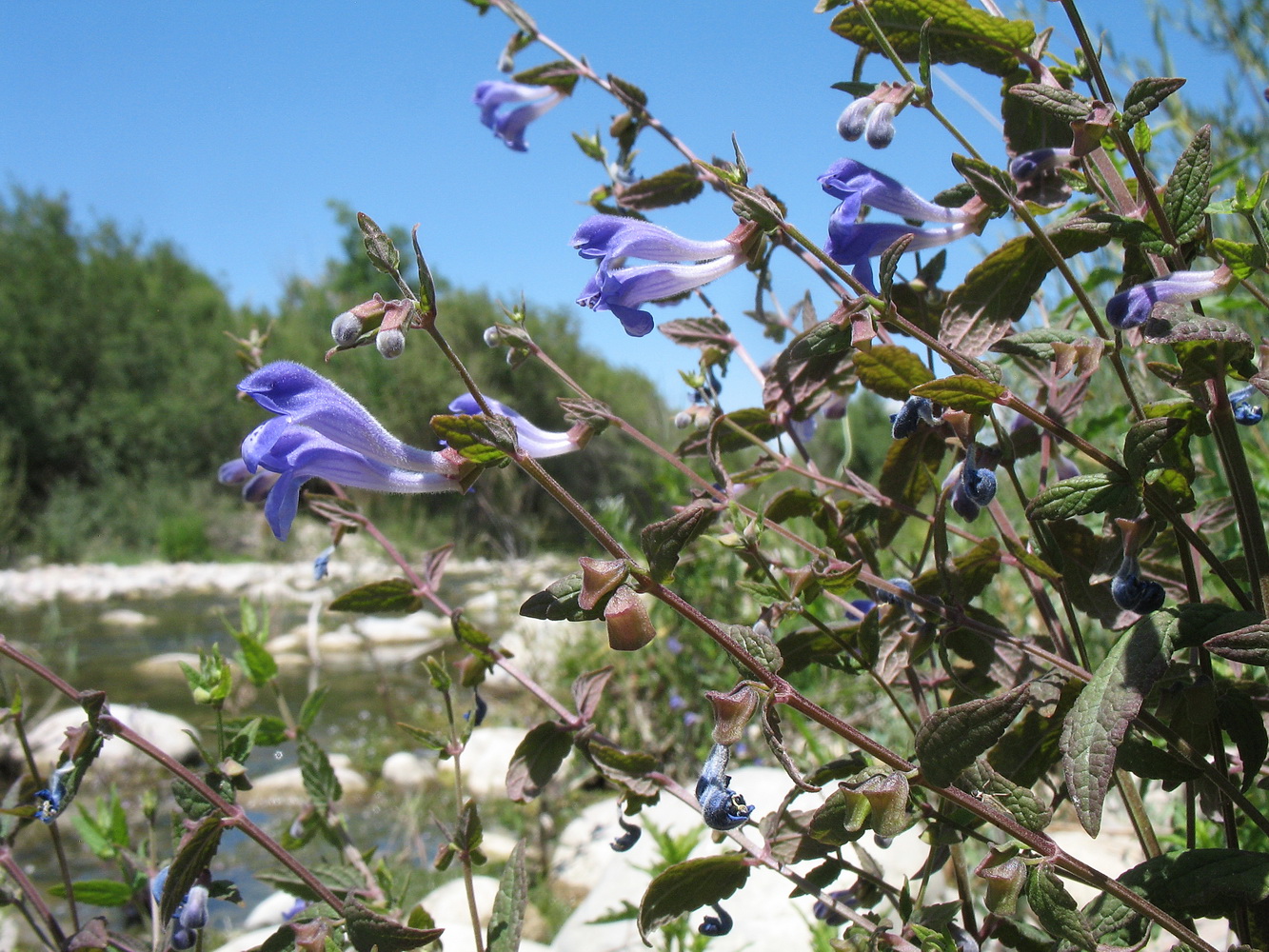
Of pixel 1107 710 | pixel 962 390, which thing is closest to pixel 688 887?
pixel 1107 710

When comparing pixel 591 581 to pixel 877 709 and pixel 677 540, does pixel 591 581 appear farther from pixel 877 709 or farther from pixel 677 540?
pixel 877 709

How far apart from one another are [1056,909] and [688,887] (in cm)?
30

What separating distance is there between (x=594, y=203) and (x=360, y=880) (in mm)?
951

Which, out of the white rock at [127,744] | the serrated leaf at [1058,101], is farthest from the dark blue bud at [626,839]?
the white rock at [127,744]

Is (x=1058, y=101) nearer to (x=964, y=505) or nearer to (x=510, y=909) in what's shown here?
(x=964, y=505)

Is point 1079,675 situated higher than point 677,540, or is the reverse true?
point 677,540

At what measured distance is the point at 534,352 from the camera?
1005 mm

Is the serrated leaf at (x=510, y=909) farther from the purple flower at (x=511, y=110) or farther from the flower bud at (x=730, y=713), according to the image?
the purple flower at (x=511, y=110)

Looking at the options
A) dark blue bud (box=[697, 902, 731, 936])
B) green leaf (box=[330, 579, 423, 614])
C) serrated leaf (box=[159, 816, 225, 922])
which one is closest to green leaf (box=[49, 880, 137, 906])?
serrated leaf (box=[159, 816, 225, 922])

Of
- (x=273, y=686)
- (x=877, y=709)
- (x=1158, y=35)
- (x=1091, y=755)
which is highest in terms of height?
(x=1158, y=35)

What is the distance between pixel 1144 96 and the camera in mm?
720

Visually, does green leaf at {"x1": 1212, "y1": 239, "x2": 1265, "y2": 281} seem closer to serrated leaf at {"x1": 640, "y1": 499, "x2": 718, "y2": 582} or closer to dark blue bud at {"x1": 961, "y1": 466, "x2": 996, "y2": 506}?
dark blue bud at {"x1": 961, "y1": 466, "x2": 996, "y2": 506}

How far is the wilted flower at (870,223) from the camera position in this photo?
0.83 meters

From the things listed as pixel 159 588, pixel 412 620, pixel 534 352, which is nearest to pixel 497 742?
pixel 534 352
